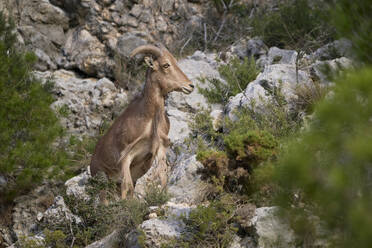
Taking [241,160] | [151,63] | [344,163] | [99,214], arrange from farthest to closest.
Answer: [151,63]
[99,214]
[241,160]
[344,163]

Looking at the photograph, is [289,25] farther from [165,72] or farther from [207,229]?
[207,229]

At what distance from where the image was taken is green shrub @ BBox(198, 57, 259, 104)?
1238 cm

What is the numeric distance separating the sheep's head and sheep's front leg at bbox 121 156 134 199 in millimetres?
1287

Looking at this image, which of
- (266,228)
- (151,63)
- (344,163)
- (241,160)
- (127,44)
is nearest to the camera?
(344,163)

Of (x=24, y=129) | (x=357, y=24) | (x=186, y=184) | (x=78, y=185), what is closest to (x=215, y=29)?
(x=24, y=129)

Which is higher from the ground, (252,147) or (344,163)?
(344,163)

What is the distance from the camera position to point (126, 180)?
8.16 m

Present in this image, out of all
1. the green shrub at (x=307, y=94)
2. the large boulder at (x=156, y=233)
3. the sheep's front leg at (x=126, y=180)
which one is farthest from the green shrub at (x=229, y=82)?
the large boulder at (x=156, y=233)

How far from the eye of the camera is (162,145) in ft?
27.6

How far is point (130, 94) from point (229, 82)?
399 centimetres

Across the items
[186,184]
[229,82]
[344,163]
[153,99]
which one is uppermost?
[344,163]

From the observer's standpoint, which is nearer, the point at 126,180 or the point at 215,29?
the point at 126,180

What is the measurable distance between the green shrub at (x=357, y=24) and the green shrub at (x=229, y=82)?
6983 mm

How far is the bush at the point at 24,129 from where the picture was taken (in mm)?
11930
